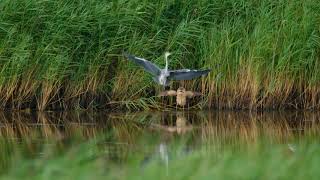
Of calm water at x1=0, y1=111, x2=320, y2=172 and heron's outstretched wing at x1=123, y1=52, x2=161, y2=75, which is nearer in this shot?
calm water at x1=0, y1=111, x2=320, y2=172

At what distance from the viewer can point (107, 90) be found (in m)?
12.0

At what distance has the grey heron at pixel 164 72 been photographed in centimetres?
1076

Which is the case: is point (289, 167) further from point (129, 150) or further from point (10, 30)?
point (10, 30)

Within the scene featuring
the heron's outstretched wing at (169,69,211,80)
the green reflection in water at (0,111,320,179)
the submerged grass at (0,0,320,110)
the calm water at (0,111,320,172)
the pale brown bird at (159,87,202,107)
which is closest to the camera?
the green reflection in water at (0,111,320,179)

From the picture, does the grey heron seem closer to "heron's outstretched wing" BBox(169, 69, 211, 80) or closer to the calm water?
"heron's outstretched wing" BBox(169, 69, 211, 80)

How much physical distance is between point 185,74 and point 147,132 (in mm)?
1088

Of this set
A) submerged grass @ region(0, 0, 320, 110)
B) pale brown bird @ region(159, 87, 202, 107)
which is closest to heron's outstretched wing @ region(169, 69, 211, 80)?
pale brown bird @ region(159, 87, 202, 107)

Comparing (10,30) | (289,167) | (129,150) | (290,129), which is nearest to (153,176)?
(289,167)

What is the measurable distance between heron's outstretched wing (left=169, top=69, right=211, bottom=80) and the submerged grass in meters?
0.82

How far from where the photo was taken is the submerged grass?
38.1 feet

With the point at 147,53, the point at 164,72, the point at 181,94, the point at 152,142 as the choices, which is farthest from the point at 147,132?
the point at 152,142

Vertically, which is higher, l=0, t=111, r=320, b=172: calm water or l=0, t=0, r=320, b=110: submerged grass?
l=0, t=0, r=320, b=110: submerged grass

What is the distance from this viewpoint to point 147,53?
39.0 feet

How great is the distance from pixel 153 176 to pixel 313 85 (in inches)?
241
